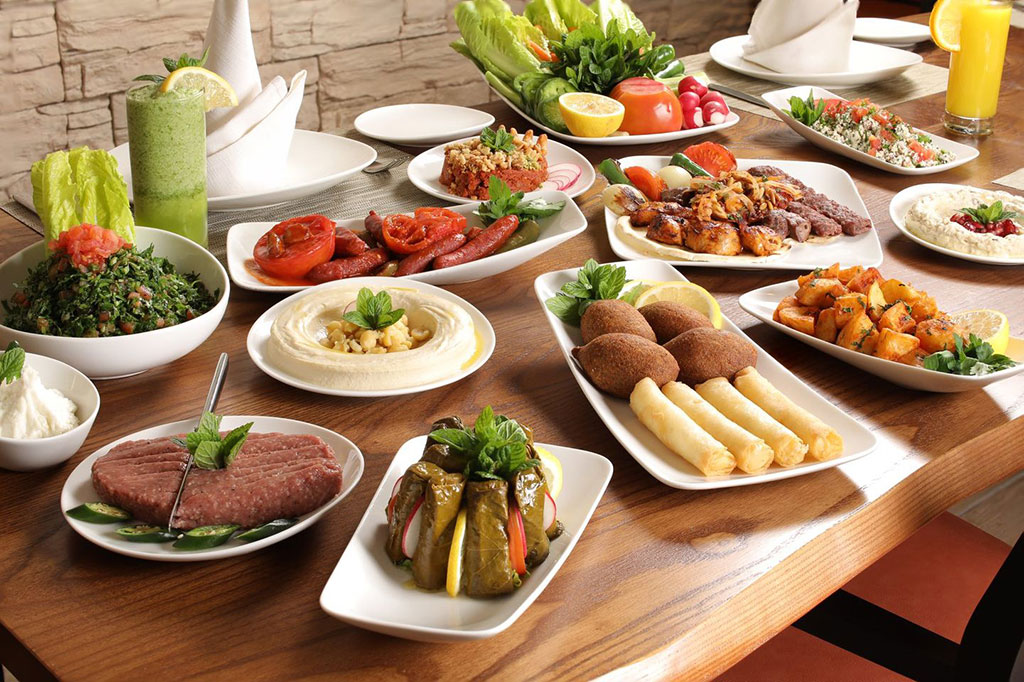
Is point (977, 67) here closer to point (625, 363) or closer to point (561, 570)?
point (625, 363)

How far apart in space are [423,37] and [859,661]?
13.8 ft

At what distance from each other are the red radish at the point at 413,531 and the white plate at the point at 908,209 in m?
1.35

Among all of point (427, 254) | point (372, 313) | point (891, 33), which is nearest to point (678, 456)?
point (372, 313)

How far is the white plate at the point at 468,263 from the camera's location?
5.67 ft

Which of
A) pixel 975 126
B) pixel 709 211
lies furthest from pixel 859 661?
pixel 975 126

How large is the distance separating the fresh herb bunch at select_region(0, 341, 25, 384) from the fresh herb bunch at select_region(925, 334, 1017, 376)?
4.02ft

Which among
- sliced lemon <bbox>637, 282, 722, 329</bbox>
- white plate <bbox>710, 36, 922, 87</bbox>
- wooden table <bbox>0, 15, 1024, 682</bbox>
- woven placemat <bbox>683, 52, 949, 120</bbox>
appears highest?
white plate <bbox>710, 36, 922, 87</bbox>

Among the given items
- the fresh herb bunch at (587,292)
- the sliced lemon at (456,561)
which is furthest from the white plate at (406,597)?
the fresh herb bunch at (587,292)

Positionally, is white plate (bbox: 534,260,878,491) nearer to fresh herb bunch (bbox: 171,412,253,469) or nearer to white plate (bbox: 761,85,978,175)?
fresh herb bunch (bbox: 171,412,253,469)

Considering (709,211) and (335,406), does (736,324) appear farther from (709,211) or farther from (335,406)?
(335,406)

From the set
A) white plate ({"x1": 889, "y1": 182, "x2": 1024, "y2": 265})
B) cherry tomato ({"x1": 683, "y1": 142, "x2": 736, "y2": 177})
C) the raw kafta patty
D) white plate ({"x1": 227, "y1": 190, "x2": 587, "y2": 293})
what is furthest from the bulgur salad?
the raw kafta patty

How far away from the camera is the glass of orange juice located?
2531 millimetres

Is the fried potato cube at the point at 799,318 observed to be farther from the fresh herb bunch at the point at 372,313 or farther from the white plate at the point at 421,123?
the white plate at the point at 421,123

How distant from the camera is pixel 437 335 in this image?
4.85ft
